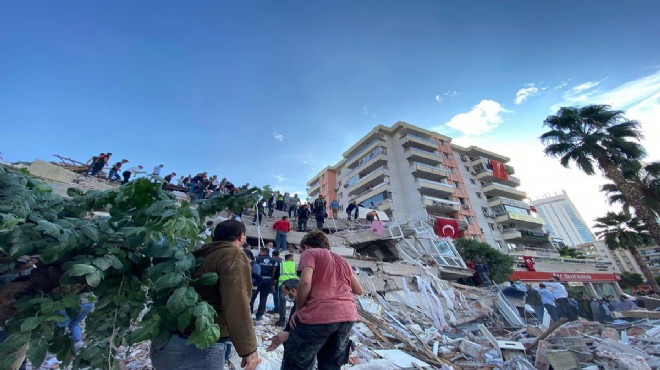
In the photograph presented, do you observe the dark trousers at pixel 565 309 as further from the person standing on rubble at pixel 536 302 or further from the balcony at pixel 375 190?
the balcony at pixel 375 190

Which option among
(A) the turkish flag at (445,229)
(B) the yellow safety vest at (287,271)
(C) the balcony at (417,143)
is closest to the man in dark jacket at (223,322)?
(B) the yellow safety vest at (287,271)

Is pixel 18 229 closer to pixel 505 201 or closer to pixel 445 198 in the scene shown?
pixel 445 198

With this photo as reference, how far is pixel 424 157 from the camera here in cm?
4062

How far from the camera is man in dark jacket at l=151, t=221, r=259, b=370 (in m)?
1.83

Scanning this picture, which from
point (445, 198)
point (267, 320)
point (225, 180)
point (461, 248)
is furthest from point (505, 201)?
point (267, 320)

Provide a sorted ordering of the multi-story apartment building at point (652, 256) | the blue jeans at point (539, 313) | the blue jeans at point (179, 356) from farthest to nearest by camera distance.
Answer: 1. the multi-story apartment building at point (652, 256)
2. the blue jeans at point (539, 313)
3. the blue jeans at point (179, 356)

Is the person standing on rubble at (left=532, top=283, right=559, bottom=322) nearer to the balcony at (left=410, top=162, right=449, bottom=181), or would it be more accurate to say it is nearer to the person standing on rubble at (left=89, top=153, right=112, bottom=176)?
the person standing on rubble at (left=89, top=153, right=112, bottom=176)

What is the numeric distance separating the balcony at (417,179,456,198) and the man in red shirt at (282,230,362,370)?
36298 millimetres

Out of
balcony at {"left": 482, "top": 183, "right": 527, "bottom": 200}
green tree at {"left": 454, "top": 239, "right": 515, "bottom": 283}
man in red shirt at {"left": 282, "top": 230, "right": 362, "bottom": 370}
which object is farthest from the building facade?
man in red shirt at {"left": 282, "top": 230, "right": 362, "bottom": 370}

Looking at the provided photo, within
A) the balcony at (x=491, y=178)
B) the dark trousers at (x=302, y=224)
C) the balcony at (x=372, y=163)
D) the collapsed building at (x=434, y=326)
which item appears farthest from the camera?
the balcony at (x=491, y=178)

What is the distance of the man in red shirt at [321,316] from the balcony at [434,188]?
119ft

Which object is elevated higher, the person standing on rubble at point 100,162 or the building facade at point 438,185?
the building facade at point 438,185

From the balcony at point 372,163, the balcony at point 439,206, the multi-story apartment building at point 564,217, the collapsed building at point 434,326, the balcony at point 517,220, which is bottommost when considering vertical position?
the collapsed building at point 434,326

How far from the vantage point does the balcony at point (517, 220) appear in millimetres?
39594
